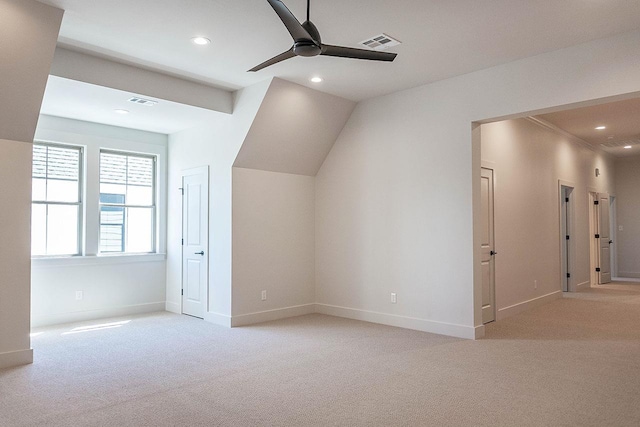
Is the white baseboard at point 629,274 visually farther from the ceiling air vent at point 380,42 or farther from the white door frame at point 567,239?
the ceiling air vent at point 380,42

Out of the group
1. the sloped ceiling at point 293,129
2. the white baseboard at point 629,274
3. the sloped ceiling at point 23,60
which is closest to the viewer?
the sloped ceiling at point 23,60

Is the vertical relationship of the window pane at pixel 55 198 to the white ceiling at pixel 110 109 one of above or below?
below

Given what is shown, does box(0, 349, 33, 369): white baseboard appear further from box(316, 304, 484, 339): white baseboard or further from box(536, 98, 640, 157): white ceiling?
box(536, 98, 640, 157): white ceiling

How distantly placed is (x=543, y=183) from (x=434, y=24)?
15.3ft

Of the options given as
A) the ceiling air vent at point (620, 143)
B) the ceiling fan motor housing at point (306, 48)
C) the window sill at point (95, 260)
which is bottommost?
the window sill at point (95, 260)

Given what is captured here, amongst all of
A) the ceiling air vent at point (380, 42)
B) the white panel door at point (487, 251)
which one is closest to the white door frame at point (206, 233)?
the ceiling air vent at point (380, 42)

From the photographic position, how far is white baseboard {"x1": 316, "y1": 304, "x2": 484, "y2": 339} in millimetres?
5094

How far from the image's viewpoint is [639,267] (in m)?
10.8

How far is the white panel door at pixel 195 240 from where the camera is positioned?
6258 millimetres

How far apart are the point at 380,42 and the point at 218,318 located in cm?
395

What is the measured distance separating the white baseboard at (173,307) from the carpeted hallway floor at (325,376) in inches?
33.2

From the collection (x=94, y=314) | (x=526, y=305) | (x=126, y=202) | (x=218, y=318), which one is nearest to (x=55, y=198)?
(x=126, y=202)

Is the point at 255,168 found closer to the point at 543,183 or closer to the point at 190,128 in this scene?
the point at 190,128

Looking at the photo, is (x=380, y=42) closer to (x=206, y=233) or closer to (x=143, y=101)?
(x=143, y=101)
